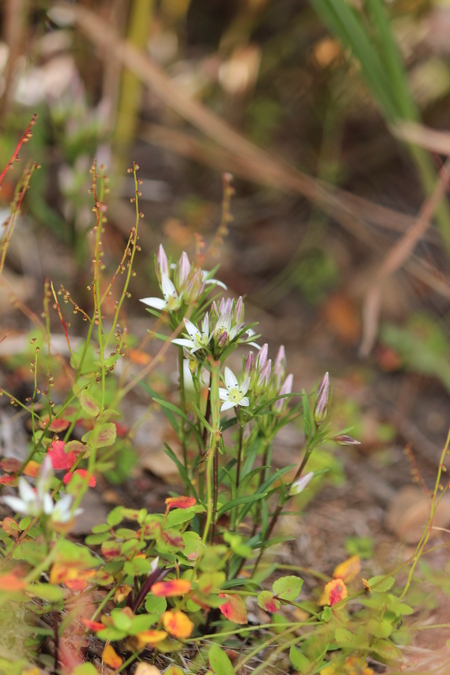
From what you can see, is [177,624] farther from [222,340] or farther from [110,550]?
[222,340]

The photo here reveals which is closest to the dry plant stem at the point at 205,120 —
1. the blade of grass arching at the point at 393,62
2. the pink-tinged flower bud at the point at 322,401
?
the blade of grass arching at the point at 393,62

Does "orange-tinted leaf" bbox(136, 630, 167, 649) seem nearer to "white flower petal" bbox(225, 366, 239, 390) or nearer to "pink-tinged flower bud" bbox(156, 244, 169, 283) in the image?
"white flower petal" bbox(225, 366, 239, 390)

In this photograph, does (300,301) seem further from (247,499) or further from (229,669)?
(229,669)

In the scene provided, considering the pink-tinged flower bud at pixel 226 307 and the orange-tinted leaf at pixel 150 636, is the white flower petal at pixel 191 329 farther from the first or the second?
the orange-tinted leaf at pixel 150 636

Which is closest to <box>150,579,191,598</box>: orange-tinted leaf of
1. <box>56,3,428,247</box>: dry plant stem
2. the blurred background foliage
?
the blurred background foliage

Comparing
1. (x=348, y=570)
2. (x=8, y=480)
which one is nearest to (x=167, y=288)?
(x=8, y=480)
